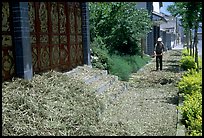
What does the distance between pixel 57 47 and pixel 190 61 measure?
30.1 feet

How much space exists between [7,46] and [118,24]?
12130 millimetres

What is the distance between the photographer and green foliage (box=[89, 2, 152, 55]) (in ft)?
57.8

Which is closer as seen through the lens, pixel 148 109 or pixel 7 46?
pixel 7 46

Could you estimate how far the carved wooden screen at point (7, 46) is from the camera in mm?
6691

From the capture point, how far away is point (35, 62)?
7.96 metres

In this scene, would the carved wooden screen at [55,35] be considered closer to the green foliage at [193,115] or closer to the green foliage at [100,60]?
the green foliage at [100,60]

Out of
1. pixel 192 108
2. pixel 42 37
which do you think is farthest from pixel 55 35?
pixel 192 108

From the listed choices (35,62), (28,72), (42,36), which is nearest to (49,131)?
Answer: (28,72)

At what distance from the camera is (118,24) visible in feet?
60.6

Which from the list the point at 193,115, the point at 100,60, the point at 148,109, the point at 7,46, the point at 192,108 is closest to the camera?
the point at 193,115

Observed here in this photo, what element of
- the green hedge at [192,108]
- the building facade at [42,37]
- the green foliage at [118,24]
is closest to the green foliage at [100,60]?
the building facade at [42,37]

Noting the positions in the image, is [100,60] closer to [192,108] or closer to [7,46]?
[7,46]

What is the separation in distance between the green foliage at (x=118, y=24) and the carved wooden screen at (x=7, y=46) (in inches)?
375

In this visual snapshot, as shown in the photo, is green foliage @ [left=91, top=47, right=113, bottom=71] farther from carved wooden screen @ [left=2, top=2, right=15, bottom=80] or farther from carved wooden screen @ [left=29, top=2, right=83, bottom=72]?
carved wooden screen @ [left=2, top=2, right=15, bottom=80]
